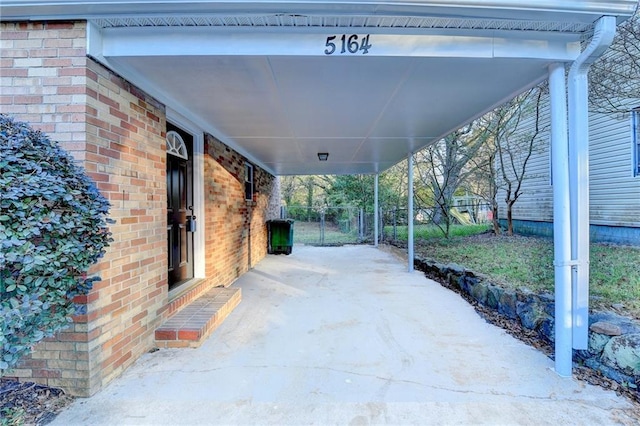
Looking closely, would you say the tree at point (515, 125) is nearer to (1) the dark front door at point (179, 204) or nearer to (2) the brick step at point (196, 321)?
(1) the dark front door at point (179, 204)

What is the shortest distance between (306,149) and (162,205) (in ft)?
11.4

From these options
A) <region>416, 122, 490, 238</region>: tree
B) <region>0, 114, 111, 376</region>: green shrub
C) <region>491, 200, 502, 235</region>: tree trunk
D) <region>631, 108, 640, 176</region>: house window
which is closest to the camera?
<region>0, 114, 111, 376</region>: green shrub

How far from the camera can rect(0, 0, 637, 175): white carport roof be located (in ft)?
7.17

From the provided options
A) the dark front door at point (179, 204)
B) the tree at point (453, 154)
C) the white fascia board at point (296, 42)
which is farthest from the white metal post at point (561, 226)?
the tree at point (453, 154)

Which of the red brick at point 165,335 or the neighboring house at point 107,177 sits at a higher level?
the neighboring house at point 107,177

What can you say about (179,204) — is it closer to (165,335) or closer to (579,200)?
(165,335)

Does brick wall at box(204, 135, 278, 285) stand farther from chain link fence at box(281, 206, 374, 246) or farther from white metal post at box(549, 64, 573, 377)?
chain link fence at box(281, 206, 374, 246)

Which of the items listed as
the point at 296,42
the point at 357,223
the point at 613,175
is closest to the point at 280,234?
the point at 357,223

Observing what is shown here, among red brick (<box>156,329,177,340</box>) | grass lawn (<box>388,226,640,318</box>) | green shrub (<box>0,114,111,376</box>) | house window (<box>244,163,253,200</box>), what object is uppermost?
house window (<box>244,163,253,200</box>)

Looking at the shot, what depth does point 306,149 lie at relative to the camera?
6305mm

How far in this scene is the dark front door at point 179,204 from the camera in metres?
4.00

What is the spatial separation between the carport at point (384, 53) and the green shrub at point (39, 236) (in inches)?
37.1

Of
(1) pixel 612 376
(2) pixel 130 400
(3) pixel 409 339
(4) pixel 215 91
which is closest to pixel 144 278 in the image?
(2) pixel 130 400

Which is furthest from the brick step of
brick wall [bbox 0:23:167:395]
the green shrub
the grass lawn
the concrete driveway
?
the grass lawn
